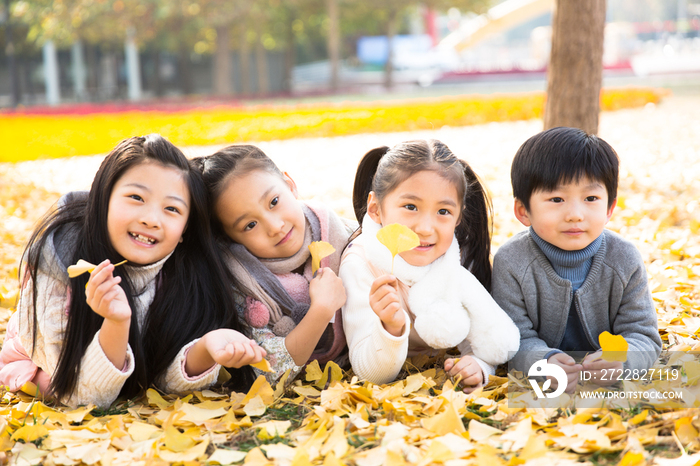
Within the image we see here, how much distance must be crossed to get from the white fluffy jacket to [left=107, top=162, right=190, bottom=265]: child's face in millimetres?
638

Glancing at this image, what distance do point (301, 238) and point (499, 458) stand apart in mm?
1127

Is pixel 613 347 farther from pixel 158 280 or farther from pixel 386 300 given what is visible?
pixel 158 280

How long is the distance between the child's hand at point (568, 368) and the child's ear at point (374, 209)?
0.76 meters

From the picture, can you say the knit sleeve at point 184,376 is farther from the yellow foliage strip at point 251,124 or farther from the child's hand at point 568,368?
the yellow foliage strip at point 251,124

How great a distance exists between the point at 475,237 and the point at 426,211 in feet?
1.41

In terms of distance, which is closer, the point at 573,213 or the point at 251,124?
the point at 573,213

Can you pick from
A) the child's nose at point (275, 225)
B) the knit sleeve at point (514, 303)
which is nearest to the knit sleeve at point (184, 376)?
the child's nose at point (275, 225)

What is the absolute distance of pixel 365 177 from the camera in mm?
2504

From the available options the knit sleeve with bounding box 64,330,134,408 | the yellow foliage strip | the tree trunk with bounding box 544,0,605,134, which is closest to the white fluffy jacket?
the knit sleeve with bounding box 64,330,134,408

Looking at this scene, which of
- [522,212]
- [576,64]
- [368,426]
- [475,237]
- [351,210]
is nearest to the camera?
[368,426]

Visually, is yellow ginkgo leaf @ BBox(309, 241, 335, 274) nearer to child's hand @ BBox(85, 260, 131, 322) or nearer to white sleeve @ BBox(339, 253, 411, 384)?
white sleeve @ BBox(339, 253, 411, 384)

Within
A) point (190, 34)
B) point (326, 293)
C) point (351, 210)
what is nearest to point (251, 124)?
point (351, 210)

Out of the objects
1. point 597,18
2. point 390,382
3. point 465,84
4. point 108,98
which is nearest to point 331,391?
point 390,382

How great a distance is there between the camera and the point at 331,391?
199 centimetres
